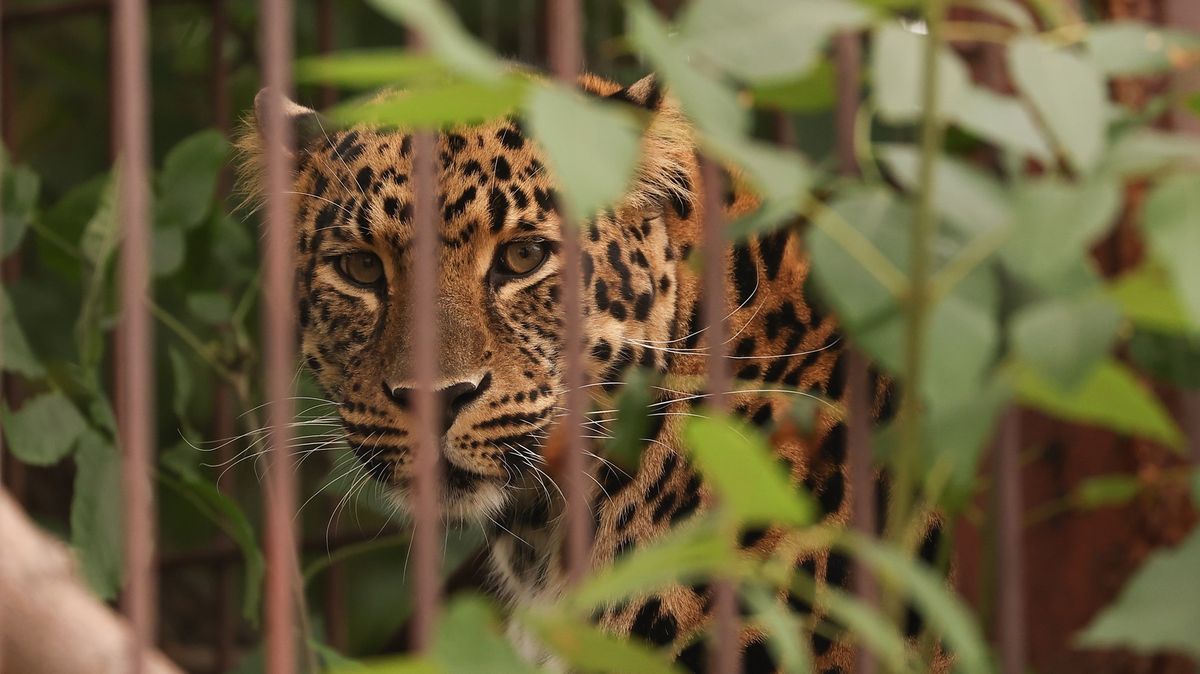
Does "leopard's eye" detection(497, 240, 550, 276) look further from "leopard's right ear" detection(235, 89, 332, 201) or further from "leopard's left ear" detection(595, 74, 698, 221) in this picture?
"leopard's right ear" detection(235, 89, 332, 201)

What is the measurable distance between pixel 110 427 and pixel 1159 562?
6.24 feet

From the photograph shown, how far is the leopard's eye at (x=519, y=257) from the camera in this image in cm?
284

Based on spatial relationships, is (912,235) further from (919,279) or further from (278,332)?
(278,332)

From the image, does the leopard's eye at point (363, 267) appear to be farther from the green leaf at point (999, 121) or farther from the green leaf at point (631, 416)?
the green leaf at point (999, 121)

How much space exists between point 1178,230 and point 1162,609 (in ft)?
0.88

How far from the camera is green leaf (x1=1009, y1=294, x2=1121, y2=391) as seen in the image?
1015mm

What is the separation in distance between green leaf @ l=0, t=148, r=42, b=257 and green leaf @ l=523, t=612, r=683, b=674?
1.92 metres

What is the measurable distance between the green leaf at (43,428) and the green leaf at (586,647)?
1632 millimetres

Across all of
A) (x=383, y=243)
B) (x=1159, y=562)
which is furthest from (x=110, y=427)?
(x=1159, y=562)

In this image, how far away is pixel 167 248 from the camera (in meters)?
2.76

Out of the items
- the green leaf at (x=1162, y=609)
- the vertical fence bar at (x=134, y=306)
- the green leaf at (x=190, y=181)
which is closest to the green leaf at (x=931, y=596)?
the green leaf at (x=1162, y=609)

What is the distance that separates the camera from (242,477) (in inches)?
183

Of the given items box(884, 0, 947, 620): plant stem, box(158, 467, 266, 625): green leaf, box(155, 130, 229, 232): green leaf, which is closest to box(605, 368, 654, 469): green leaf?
box(884, 0, 947, 620): plant stem

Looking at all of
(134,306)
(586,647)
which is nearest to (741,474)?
(586,647)
